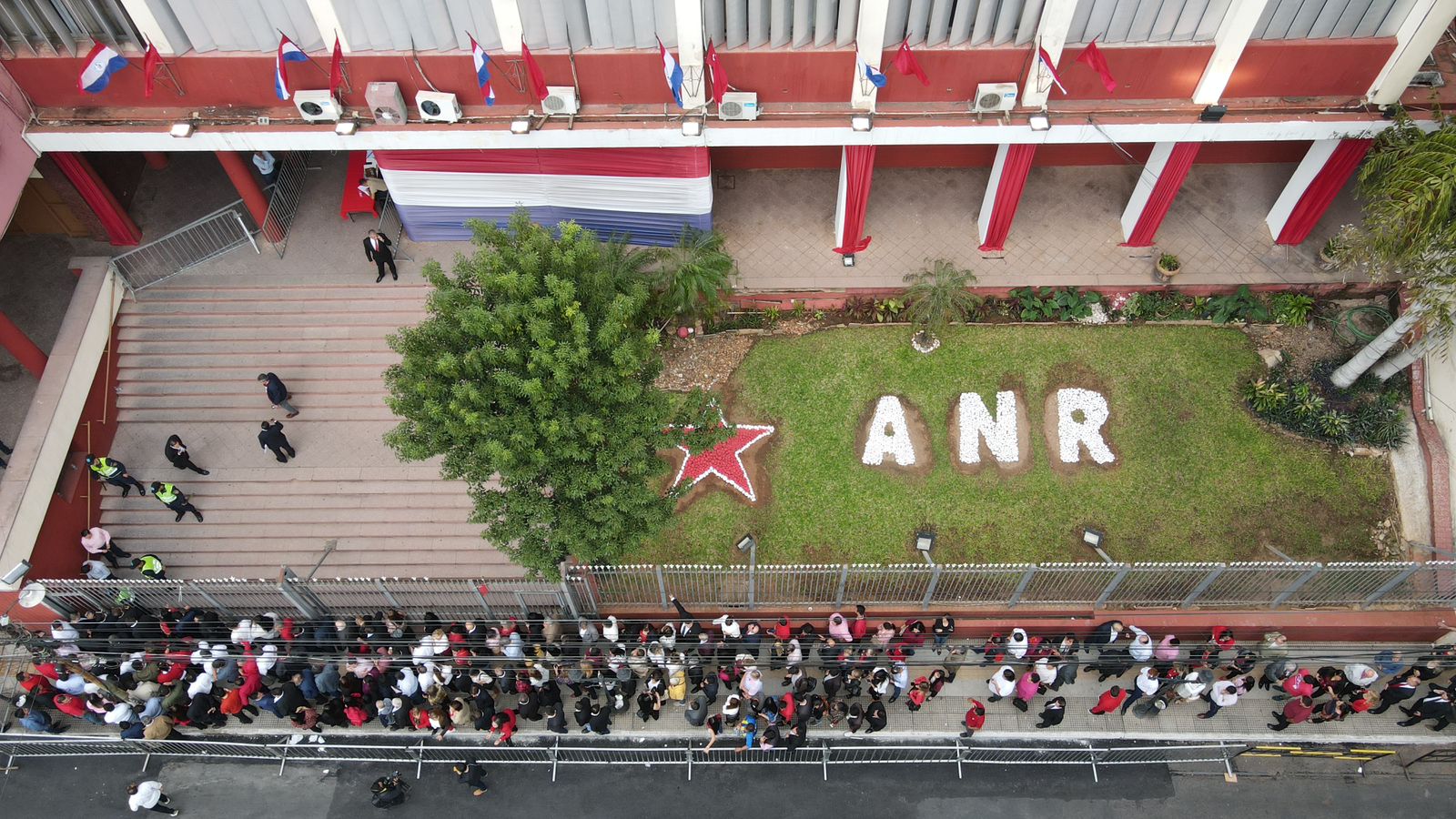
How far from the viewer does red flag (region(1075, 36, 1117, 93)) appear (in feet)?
54.9

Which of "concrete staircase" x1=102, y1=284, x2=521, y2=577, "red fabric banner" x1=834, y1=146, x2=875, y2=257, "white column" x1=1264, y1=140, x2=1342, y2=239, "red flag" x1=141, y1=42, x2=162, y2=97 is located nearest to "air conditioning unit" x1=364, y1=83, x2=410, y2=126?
"red flag" x1=141, y1=42, x2=162, y2=97

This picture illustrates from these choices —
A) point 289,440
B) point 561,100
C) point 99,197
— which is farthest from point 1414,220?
point 99,197

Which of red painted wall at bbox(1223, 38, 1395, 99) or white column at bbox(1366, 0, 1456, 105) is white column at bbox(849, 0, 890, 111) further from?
white column at bbox(1366, 0, 1456, 105)

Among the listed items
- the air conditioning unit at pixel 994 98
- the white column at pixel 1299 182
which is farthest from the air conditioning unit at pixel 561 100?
the white column at pixel 1299 182

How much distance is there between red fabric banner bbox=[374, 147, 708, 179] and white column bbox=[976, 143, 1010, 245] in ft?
20.4

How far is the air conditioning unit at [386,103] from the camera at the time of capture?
57.6 ft

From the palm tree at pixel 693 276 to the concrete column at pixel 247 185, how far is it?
29.9 ft

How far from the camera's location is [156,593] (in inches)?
685

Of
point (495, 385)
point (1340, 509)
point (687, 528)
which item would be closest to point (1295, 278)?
point (1340, 509)

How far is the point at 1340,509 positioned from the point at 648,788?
14.6 metres

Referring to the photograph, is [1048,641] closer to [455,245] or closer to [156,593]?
[455,245]

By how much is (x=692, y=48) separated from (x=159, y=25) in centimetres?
944

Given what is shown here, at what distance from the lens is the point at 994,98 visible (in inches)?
706

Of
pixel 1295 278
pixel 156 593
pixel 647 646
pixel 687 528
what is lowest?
pixel 647 646
